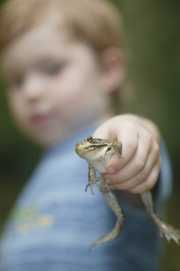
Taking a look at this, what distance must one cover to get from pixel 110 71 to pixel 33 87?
233 mm

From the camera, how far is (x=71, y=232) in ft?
3.73

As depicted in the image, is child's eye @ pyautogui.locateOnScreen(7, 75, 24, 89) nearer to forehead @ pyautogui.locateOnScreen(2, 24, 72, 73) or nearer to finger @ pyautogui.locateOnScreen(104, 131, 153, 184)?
forehead @ pyautogui.locateOnScreen(2, 24, 72, 73)

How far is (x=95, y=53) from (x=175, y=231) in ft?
2.88

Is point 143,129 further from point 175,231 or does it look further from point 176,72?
point 176,72

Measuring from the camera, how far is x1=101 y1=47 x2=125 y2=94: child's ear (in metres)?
1.47

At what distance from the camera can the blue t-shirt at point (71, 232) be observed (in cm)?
105

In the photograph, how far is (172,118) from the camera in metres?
3.62

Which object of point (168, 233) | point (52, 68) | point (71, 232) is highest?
point (52, 68)

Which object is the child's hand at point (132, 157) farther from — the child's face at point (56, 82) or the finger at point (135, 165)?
the child's face at point (56, 82)

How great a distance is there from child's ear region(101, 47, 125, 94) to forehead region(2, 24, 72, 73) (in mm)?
125

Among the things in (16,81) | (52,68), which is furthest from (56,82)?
(16,81)

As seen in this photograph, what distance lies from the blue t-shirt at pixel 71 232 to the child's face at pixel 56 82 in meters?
0.12

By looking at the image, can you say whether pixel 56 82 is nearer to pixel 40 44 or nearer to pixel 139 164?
pixel 40 44

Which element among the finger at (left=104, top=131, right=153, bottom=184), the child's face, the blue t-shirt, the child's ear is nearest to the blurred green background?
the child's ear
